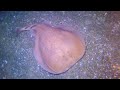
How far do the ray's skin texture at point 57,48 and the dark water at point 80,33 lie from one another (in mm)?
192

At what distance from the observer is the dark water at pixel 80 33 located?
11.4 ft

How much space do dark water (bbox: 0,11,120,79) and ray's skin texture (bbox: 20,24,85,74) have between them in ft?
0.63

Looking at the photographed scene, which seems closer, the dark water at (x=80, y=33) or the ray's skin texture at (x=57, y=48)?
the ray's skin texture at (x=57, y=48)

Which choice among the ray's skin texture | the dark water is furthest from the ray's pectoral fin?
the dark water

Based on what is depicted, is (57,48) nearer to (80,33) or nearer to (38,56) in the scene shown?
(38,56)

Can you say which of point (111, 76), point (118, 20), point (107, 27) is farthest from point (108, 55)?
point (118, 20)

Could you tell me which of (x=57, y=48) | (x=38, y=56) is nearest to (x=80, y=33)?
(x=57, y=48)

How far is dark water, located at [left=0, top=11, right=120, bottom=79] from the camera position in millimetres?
3463

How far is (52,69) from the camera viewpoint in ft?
10.8

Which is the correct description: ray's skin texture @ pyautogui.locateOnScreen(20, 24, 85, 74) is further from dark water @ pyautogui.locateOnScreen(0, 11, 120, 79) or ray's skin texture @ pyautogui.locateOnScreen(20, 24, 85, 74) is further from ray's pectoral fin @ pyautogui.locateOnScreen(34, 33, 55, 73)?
dark water @ pyautogui.locateOnScreen(0, 11, 120, 79)

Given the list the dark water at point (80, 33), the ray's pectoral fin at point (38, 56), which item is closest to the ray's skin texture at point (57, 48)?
the ray's pectoral fin at point (38, 56)

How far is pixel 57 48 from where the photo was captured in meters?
3.33

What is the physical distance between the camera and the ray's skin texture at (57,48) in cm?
329

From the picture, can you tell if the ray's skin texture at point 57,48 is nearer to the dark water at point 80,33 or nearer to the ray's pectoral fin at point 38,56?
the ray's pectoral fin at point 38,56
